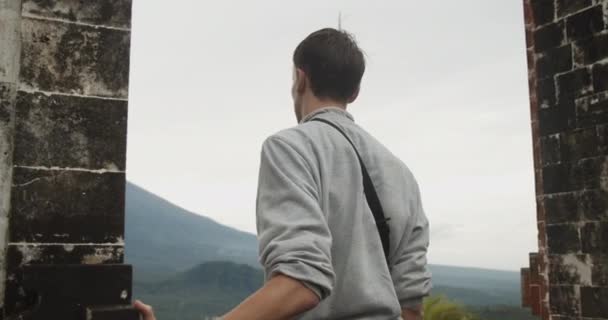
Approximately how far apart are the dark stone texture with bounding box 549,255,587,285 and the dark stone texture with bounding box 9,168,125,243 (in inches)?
146

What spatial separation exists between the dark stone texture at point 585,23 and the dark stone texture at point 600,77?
262 mm

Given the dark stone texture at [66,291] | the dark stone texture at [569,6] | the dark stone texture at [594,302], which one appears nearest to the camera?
the dark stone texture at [66,291]

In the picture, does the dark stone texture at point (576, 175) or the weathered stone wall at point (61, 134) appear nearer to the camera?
the weathered stone wall at point (61, 134)

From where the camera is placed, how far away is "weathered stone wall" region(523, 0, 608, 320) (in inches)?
206

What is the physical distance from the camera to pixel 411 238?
5.66 feet

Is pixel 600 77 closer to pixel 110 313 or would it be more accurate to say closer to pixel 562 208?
pixel 562 208

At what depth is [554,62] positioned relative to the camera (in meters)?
5.72

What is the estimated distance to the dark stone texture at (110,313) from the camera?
2664 mm

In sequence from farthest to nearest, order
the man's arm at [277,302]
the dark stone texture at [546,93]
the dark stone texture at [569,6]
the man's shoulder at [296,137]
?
the dark stone texture at [546,93], the dark stone texture at [569,6], the man's shoulder at [296,137], the man's arm at [277,302]

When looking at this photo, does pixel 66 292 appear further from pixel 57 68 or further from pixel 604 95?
pixel 604 95

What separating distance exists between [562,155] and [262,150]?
15.0ft

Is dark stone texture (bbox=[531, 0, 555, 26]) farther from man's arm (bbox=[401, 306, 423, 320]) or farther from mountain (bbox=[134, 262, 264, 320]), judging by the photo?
mountain (bbox=[134, 262, 264, 320])

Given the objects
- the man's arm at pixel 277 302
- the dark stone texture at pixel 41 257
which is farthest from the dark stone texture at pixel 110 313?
the man's arm at pixel 277 302

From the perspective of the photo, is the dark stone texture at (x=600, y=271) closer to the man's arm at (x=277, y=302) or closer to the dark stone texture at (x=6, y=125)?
the dark stone texture at (x=6, y=125)
